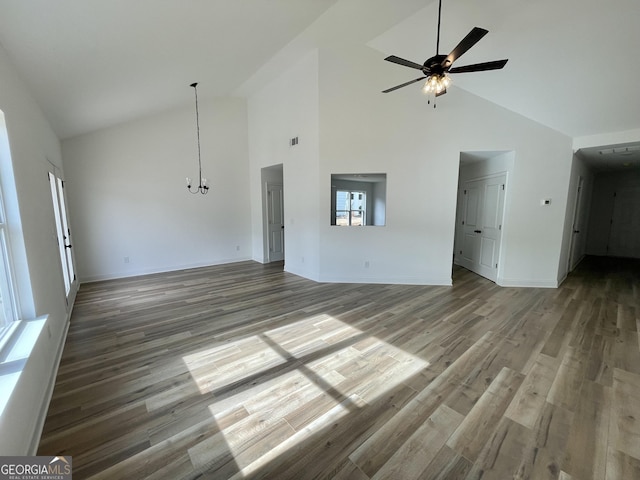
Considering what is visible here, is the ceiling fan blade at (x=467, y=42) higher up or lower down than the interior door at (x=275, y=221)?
higher up

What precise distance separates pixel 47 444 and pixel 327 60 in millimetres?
5793

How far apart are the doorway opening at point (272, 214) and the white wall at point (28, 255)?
4182 millimetres

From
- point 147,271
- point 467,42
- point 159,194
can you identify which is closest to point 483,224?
point 467,42

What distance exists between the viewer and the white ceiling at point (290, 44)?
2225 millimetres

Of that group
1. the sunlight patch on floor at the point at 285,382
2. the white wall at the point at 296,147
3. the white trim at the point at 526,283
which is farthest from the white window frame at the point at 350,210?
the white trim at the point at 526,283

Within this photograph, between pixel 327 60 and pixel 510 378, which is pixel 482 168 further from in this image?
pixel 510 378

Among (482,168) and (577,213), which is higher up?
(482,168)

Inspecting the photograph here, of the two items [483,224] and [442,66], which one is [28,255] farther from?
[483,224]

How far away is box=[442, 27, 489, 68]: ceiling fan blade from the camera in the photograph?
2098 millimetres

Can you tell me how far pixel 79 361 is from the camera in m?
2.59

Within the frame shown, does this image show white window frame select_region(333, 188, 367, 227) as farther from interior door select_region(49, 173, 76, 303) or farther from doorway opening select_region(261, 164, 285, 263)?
interior door select_region(49, 173, 76, 303)

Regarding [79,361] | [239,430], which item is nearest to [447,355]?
[239,430]

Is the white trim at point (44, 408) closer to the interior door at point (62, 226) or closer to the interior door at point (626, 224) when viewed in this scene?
the interior door at point (62, 226)

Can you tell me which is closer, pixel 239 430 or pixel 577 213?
pixel 239 430
